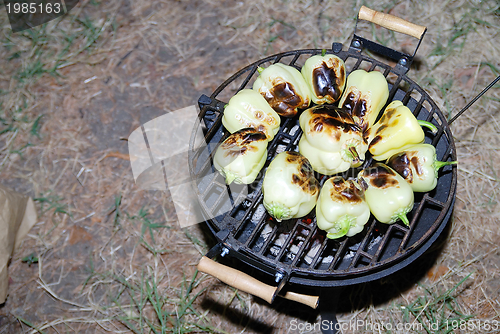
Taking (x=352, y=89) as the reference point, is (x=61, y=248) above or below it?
below

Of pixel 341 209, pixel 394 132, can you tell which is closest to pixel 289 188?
pixel 341 209

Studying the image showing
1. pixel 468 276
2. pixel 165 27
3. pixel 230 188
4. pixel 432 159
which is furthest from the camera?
pixel 165 27

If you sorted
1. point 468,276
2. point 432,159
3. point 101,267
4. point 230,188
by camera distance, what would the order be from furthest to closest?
point 101,267 < point 468,276 < point 230,188 < point 432,159

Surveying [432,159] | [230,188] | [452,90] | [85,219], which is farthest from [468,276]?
[85,219]

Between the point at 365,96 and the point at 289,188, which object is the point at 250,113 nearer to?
the point at 289,188

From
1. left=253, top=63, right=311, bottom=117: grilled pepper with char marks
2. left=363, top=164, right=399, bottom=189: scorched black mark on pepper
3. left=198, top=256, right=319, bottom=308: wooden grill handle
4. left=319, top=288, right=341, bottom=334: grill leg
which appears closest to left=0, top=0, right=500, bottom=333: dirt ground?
left=319, top=288, right=341, bottom=334: grill leg

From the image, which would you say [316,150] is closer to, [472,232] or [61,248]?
[472,232]

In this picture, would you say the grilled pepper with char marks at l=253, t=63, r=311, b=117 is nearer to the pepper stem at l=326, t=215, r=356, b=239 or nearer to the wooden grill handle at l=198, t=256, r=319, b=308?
the pepper stem at l=326, t=215, r=356, b=239

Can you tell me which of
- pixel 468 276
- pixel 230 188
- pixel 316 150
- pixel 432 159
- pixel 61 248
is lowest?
pixel 61 248

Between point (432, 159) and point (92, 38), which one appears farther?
point (92, 38)
